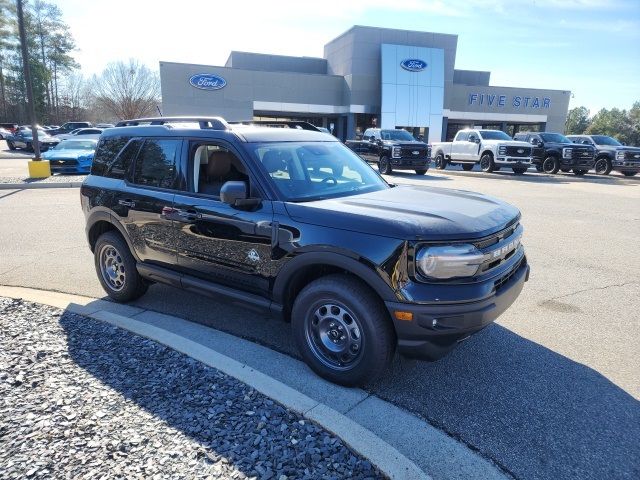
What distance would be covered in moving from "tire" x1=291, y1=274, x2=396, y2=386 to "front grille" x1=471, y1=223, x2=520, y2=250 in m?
0.76

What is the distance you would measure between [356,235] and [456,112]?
46399 mm

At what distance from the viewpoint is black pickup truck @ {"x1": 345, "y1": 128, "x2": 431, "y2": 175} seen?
65.8 feet

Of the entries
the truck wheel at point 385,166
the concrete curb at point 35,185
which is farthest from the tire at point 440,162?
the concrete curb at point 35,185

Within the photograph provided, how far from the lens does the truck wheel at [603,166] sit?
73.0 ft

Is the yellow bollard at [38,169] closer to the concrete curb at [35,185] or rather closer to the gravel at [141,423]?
the concrete curb at [35,185]

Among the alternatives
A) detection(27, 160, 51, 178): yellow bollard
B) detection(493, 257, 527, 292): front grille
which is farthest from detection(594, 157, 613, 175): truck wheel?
detection(27, 160, 51, 178): yellow bollard

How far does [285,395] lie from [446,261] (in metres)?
1.36

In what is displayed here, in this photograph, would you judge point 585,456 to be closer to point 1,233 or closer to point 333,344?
point 333,344

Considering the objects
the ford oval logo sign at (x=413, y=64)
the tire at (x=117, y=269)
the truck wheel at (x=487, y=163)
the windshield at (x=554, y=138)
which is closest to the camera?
the tire at (x=117, y=269)

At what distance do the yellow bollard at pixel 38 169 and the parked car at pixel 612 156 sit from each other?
23.3 metres

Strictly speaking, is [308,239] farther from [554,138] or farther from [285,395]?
[554,138]

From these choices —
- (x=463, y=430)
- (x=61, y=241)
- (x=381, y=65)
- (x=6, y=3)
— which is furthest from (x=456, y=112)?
(x=6, y=3)

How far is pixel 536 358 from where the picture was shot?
3.77m

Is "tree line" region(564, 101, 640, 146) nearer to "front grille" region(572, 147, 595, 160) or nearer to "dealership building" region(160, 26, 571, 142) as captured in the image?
"dealership building" region(160, 26, 571, 142)
